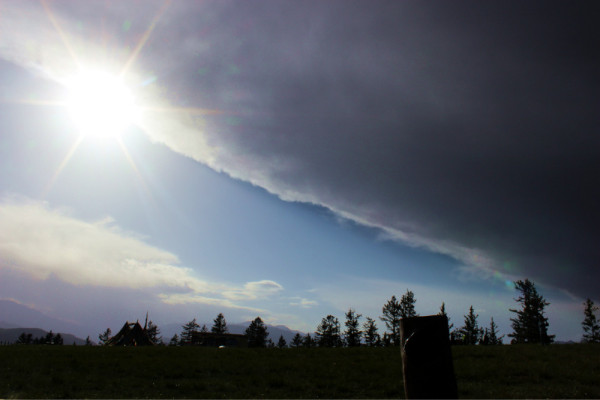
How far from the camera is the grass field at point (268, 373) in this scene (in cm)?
1260

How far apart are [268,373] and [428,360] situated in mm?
15324

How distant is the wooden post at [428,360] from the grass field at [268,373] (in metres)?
11.3

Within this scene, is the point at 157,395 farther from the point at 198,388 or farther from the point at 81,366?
the point at 81,366

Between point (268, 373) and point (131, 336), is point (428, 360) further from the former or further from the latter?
point (131, 336)

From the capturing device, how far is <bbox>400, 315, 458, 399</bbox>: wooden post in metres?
2.75

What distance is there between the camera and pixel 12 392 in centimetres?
1188

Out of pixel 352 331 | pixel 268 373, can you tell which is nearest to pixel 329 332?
pixel 352 331

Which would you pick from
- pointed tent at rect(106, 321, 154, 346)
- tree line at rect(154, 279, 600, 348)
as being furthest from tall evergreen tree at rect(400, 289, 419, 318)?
pointed tent at rect(106, 321, 154, 346)

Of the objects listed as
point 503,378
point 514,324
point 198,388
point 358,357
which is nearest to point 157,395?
point 198,388

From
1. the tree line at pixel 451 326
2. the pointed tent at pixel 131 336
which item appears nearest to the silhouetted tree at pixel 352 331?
the tree line at pixel 451 326

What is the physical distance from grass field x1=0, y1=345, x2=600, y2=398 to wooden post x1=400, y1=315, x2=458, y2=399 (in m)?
11.3

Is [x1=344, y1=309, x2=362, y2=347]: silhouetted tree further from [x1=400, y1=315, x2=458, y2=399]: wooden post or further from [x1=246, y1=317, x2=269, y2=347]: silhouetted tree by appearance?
[x1=400, y1=315, x2=458, y2=399]: wooden post

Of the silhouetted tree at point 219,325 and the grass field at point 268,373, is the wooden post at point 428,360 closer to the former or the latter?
the grass field at point 268,373

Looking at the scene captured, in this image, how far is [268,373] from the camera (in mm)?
16188
